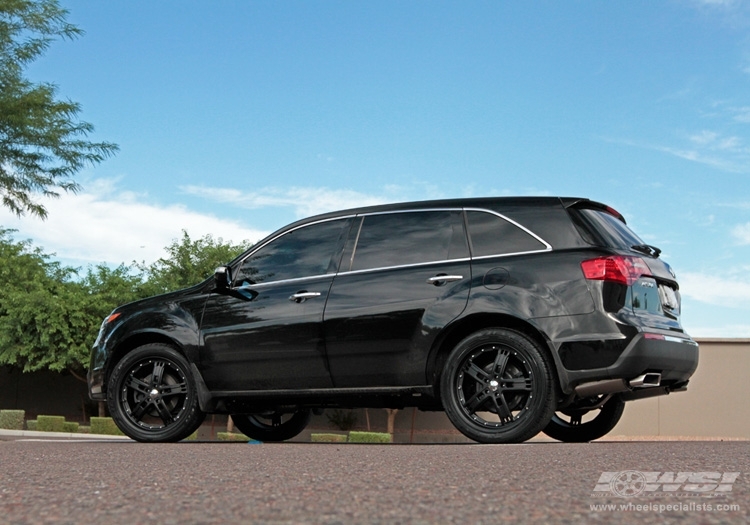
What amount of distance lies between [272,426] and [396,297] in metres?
3.13

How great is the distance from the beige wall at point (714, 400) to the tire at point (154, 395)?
75.7ft

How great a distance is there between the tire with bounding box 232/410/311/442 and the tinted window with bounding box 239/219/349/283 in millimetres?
1921

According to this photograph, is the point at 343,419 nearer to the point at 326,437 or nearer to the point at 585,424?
the point at 326,437

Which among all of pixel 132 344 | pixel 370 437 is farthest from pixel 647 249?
pixel 370 437

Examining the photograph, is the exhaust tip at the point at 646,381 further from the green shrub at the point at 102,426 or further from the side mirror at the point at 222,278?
the green shrub at the point at 102,426

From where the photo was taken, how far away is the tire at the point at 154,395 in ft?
27.7

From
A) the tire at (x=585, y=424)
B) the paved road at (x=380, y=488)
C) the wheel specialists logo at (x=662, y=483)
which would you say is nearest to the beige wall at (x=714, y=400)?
the tire at (x=585, y=424)

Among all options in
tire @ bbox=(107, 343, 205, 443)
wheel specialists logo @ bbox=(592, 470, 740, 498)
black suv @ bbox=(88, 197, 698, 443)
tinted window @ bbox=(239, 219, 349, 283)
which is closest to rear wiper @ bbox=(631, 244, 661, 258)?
black suv @ bbox=(88, 197, 698, 443)

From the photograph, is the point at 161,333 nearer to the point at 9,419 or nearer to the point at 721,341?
the point at 721,341

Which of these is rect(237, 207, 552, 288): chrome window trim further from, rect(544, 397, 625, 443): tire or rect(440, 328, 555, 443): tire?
rect(544, 397, 625, 443): tire

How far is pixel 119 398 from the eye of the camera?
873 cm

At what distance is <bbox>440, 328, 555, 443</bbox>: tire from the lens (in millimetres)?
7004

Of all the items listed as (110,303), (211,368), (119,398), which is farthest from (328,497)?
(110,303)

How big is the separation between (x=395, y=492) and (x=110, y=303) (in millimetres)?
37318
